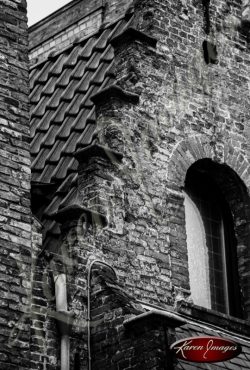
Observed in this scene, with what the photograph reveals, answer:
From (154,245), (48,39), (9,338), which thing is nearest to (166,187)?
(154,245)

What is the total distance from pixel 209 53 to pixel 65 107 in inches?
88.0

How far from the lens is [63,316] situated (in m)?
14.7

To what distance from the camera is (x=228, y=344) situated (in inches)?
560

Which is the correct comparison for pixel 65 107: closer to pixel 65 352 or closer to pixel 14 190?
pixel 14 190

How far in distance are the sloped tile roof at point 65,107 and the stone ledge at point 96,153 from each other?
1.38 ft

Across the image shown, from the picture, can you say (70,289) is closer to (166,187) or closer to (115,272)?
(115,272)

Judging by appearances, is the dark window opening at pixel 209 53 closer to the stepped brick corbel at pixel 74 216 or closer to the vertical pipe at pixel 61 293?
the stepped brick corbel at pixel 74 216

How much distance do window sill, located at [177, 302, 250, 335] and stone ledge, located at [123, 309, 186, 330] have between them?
1712mm

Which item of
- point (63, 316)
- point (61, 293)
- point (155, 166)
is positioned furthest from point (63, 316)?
point (155, 166)

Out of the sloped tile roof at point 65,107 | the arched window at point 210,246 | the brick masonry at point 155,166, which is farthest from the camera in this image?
the arched window at point 210,246

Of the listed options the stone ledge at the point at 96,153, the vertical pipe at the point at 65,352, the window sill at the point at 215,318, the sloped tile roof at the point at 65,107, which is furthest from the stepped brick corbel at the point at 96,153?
the vertical pipe at the point at 65,352

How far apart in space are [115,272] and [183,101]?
320 centimetres

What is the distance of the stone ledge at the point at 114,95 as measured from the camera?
55.0 ft

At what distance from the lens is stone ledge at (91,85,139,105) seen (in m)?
16.8
